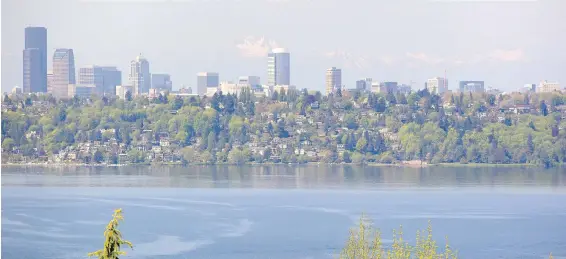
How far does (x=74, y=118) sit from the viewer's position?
102 feet

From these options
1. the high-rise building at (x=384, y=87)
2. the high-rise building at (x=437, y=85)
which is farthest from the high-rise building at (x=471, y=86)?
the high-rise building at (x=384, y=87)

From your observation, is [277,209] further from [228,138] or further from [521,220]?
[228,138]

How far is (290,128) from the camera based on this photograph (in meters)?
30.4

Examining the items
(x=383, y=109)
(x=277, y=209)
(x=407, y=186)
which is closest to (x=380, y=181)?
(x=407, y=186)

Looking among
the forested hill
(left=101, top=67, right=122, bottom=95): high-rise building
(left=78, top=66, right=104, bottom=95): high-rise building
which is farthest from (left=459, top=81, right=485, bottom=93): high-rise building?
(left=78, top=66, right=104, bottom=95): high-rise building

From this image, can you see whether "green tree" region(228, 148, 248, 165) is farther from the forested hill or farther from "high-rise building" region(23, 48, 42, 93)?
"high-rise building" region(23, 48, 42, 93)

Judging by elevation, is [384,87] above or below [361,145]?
above

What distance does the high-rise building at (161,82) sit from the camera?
36906 mm

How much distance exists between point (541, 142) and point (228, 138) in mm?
7000

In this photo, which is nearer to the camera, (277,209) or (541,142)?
(277,209)

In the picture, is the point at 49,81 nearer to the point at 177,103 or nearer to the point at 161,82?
the point at 161,82

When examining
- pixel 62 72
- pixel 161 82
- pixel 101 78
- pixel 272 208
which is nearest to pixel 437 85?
pixel 161 82

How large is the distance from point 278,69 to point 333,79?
5.44ft

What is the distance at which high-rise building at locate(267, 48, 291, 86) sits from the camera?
35062 mm
